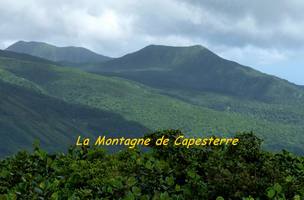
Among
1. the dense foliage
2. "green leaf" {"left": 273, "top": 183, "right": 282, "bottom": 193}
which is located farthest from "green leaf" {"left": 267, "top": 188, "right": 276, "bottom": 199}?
"green leaf" {"left": 273, "top": 183, "right": 282, "bottom": 193}

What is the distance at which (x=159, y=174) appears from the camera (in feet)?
41.8

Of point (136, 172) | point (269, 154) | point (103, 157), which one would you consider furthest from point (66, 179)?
point (269, 154)

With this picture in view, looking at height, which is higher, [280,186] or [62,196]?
[280,186]

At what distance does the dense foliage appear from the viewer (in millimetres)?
11289

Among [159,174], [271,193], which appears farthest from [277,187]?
[159,174]

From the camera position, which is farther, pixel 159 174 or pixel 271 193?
pixel 159 174

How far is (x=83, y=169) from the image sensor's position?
504 inches

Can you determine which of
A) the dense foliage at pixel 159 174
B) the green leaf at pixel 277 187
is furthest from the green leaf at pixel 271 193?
the green leaf at pixel 277 187

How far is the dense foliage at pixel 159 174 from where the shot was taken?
11.3 metres

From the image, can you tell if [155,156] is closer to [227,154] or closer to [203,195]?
[227,154]

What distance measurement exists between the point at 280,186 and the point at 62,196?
4.42 meters

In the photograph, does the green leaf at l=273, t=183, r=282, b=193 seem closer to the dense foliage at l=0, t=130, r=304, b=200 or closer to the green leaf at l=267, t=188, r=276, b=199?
the dense foliage at l=0, t=130, r=304, b=200

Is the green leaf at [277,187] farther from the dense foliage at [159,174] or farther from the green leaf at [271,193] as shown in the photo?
the green leaf at [271,193]

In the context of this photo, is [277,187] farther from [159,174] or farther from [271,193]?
[159,174]
